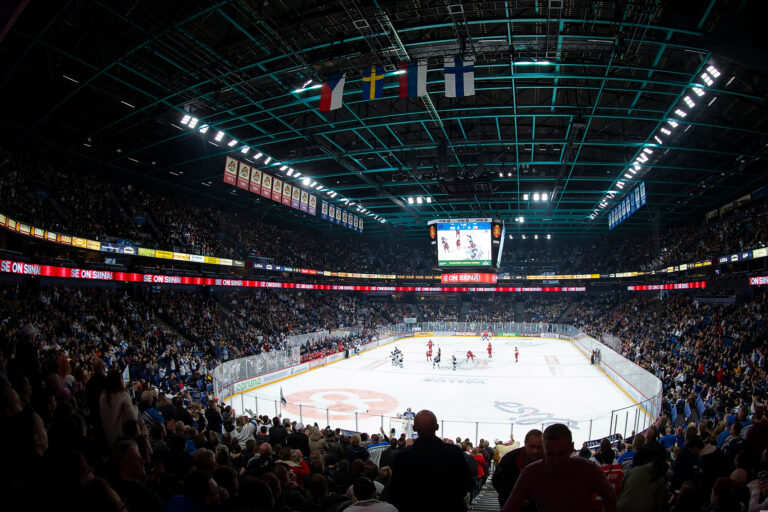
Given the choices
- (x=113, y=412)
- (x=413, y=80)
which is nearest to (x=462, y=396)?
→ (x=413, y=80)

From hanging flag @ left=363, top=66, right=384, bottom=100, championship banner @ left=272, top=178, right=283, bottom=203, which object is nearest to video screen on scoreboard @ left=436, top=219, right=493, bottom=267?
championship banner @ left=272, top=178, right=283, bottom=203

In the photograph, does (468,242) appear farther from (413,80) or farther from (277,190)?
(413,80)

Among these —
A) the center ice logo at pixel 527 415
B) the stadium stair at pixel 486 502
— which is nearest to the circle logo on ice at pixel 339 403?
the center ice logo at pixel 527 415

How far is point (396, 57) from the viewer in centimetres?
1448

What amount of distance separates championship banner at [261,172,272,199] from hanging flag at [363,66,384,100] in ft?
44.4

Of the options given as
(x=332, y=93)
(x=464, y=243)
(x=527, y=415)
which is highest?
(x=332, y=93)

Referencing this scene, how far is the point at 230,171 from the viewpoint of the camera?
22.9 meters

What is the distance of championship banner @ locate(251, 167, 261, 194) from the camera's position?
2470cm

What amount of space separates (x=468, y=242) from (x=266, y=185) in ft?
55.0

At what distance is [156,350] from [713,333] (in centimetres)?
3193

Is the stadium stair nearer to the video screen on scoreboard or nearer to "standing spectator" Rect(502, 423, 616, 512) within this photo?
"standing spectator" Rect(502, 423, 616, 512)

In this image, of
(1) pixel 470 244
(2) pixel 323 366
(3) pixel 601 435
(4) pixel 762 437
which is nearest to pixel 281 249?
(2) pixel 323 366

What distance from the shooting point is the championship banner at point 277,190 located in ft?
86.8

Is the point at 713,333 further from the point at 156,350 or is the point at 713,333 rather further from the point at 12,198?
the point at 12,198
